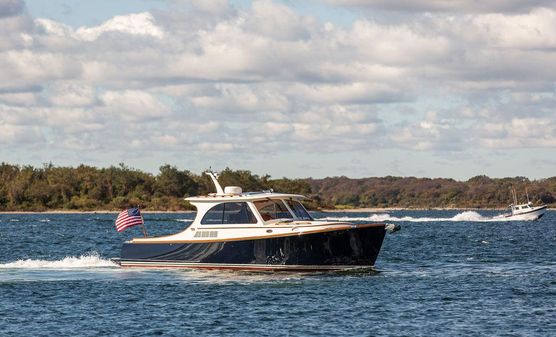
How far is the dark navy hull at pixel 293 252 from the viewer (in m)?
44.0

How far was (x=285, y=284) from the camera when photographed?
4175cm

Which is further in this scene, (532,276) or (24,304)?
(532,276)

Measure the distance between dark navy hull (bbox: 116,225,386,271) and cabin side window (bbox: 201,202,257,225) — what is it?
935 millimetres

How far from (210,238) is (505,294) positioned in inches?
507

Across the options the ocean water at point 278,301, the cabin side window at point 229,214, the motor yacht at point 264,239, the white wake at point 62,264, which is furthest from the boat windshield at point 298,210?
the white wake at point 62,264

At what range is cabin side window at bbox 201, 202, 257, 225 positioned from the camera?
45.2 metres

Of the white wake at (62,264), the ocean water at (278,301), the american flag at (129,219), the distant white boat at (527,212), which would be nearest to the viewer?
the ocean water at (278,301)

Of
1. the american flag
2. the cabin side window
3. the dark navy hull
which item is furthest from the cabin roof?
the american flag

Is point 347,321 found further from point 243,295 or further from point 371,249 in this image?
point 371,249

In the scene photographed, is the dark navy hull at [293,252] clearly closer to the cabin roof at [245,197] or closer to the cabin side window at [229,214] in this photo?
the cabin side window at [229,214]

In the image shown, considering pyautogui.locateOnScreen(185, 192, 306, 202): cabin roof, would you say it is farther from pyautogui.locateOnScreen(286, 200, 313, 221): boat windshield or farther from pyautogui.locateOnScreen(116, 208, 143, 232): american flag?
pyautogui.locateOnScreen(116, 208, 143, 232): american flag

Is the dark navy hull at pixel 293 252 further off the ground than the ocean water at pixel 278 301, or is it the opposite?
the dark navy hull at pixel 293 252

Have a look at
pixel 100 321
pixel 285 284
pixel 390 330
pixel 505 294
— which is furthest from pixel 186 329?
pixel 505 294

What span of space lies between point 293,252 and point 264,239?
1.33m
